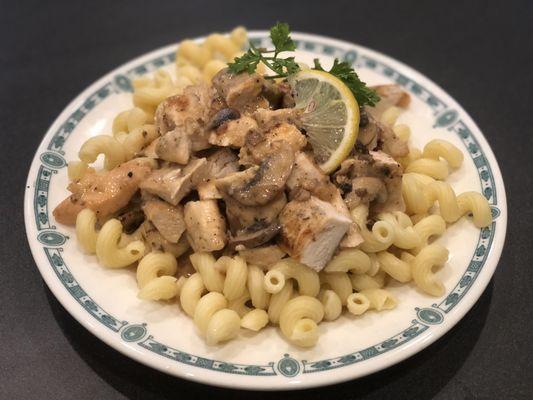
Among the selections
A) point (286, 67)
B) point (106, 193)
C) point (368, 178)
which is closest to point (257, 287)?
point (368, 178)

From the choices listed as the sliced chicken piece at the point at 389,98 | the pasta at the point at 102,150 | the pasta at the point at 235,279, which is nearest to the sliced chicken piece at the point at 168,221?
the pasta at the point at 235,279

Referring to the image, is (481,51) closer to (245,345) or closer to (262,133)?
(262,133)

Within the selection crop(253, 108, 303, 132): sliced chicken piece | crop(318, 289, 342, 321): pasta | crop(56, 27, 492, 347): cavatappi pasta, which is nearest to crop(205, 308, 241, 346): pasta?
crop(56, 27, 492, 347): cavatappi pasta

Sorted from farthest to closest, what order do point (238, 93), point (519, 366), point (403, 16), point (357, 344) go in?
1. point (403, 16)
2. point (238, 93)
3. point (519, 366)
4. point (357, 344)

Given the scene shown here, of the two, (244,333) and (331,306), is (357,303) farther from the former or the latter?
(244,333)

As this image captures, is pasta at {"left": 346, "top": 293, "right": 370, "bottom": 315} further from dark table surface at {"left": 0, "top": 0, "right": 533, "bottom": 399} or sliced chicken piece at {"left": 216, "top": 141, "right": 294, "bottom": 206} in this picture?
sliced chicken piece at {"left": 216, "top": 141, "right": 294, "bottom": 206}

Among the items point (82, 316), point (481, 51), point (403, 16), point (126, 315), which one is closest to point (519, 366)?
point (126, 315)

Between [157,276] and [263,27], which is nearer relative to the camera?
[157,276]
